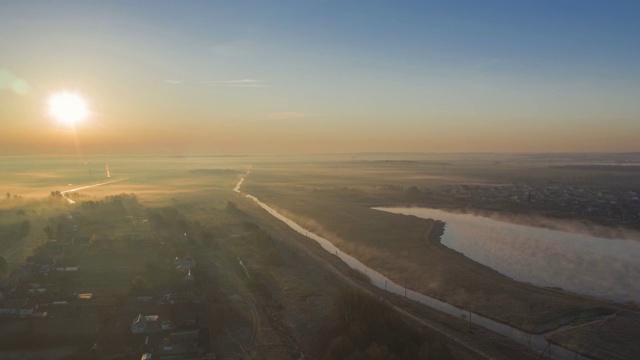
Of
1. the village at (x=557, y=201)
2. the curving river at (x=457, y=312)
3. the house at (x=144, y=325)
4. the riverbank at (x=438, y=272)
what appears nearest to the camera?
the curving river at (x=457, y=312)

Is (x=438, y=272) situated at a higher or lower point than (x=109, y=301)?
lower

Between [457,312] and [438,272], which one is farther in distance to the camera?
[438,272]

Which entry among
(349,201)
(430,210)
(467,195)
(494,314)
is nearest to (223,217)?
(349,201)

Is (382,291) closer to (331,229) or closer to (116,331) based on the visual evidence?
(116,331)

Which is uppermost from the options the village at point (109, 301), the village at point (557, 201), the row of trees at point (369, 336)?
the row of trees at point (369, 336)

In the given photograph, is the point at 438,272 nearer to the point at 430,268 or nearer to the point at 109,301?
the point at 430,268

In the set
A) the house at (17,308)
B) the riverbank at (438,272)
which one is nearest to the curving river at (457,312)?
the riverbank at (438,272)

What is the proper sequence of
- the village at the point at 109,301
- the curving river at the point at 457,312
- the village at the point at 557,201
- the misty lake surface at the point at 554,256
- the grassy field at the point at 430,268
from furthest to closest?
the village at the point at 557,201 → the misty lake surface at the point at 554,256 → the grassy field at the point at 430,268 → the curving river at the point at 457,312 → the village at the point at 109,301

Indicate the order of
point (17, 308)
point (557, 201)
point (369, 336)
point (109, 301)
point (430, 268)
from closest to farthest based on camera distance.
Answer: point (369, 336) → point (17, 308) → point (109, 301) → point (430, 268) → point (557, 201)

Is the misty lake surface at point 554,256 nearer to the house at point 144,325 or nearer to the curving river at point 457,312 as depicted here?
the curving river at point 457,312

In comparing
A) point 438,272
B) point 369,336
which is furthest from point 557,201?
point 369,336
